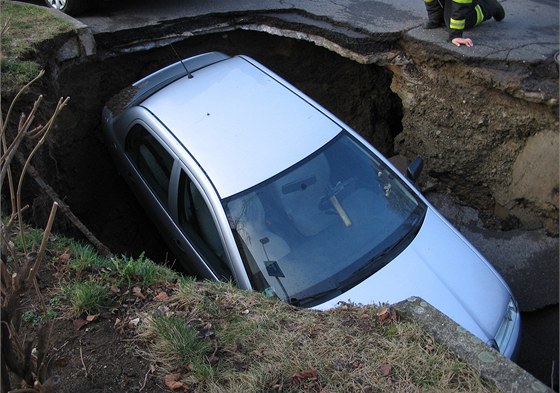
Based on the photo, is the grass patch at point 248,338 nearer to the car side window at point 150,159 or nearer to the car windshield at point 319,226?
the car windshield at point 319,226

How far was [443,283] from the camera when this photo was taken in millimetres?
4438

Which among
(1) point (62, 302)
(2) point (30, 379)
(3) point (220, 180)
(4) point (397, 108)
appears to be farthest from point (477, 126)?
(2) point (30, 379)

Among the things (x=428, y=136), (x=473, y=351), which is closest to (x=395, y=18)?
(x=428, y=136)

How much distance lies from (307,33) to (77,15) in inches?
97.6

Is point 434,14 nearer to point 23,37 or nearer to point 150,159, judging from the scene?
point 150,159

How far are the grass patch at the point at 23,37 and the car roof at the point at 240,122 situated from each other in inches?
41.4

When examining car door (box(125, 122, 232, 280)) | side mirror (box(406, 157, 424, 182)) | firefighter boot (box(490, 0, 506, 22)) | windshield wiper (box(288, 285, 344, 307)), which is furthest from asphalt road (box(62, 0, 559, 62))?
windshield wiper (box(288, 285, 344, 307))

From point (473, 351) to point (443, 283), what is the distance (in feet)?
4.19

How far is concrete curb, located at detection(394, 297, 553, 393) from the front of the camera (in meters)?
3.00

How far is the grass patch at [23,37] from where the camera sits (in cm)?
537

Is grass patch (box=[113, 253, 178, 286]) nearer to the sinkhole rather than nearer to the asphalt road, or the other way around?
the sinkhole

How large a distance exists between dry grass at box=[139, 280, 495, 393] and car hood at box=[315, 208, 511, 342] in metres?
0.67

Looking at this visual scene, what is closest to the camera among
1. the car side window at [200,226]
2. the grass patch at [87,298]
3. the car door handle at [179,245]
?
the grass patch at [87,298]

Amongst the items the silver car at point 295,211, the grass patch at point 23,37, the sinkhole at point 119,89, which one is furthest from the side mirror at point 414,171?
the grass patch at point 23,37
